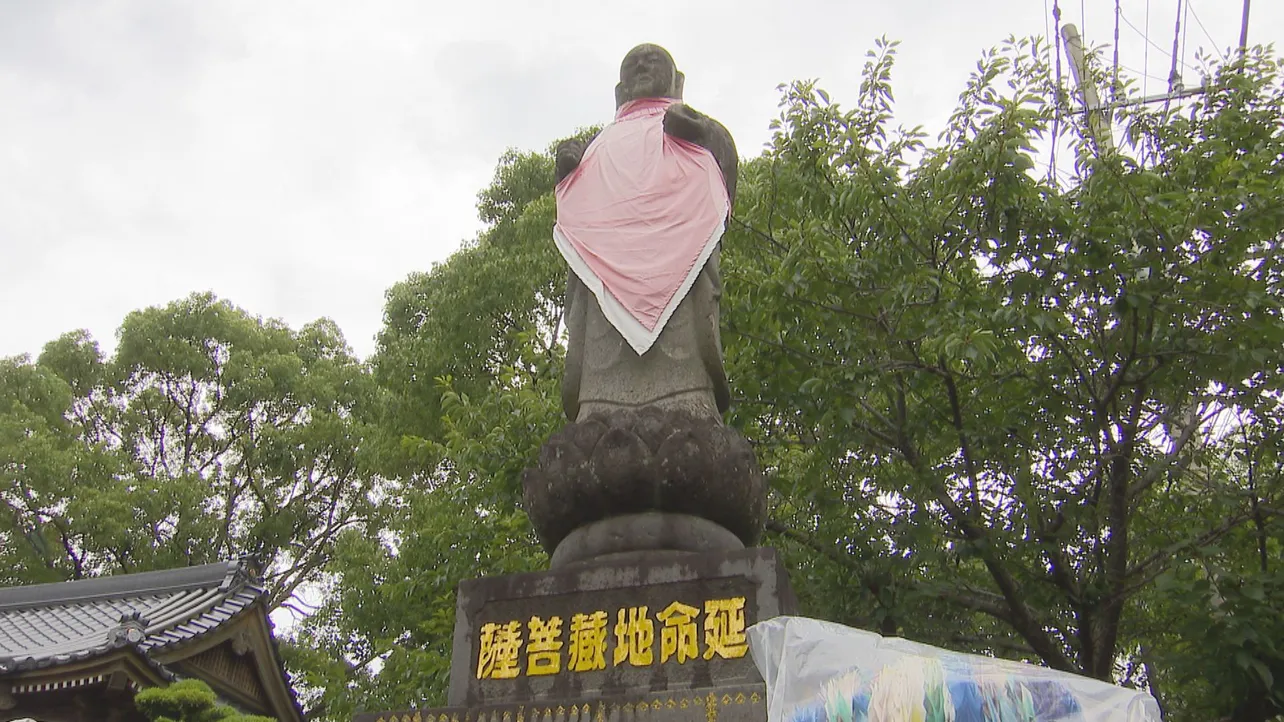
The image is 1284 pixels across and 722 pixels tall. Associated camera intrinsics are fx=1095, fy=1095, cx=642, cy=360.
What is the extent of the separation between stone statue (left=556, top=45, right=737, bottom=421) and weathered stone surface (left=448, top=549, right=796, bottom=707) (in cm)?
86

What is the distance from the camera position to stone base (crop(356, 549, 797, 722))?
3.97m

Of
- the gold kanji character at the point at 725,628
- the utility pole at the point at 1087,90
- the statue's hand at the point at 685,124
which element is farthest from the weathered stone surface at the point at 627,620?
the utility pole at the point at 1087,90

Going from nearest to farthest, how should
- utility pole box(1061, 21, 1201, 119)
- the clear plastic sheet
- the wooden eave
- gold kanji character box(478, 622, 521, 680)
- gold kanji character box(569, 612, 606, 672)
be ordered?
1. the clear plastic sheet
2. gold kanji character box(569, 612, 606, 672)
3. gold kanji character box(478, 622, 521, 680)
4. utility pole box(1061, 21, 1201, 119)
5. the wooden eave

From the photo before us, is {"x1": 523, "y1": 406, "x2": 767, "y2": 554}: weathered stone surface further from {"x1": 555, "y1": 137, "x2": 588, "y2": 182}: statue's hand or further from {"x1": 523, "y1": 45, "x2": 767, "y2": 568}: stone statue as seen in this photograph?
{"x1": 555, "y1": 137, "x2": 588, "y2": 182}: statue's hand

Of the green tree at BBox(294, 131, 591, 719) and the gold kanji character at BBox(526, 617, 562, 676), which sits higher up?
the green tree at BBox(294, 131, 591, 719)

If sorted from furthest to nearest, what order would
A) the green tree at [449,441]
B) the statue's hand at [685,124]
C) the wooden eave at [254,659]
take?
the wooden eave at [254,659]
the green tree at [449,441]
the statue's hand at [685,124]

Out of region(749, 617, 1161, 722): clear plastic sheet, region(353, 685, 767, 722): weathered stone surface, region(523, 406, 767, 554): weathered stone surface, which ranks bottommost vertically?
region(749, 617, 1161, 722): clear plastic sheet

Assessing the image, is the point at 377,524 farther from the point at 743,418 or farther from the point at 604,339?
the point at 604,339

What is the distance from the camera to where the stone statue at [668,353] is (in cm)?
496

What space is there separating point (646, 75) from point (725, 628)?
129 inches

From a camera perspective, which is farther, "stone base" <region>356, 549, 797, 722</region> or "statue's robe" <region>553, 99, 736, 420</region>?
"statue's robe" <region>553, 99, 736, 420</region>

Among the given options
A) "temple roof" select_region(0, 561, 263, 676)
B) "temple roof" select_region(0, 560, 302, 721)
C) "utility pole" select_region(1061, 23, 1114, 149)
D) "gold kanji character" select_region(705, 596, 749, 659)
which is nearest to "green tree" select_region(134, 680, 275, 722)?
"gold kanji character" select_region(705, 596, 749, 659)

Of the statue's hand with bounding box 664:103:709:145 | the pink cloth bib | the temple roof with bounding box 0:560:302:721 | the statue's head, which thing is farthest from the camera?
the temple roof with bounding box 0:560:302:721

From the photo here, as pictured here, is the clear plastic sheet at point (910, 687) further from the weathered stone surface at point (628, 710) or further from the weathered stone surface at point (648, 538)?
the weathered stone surface at point (648, 538)
